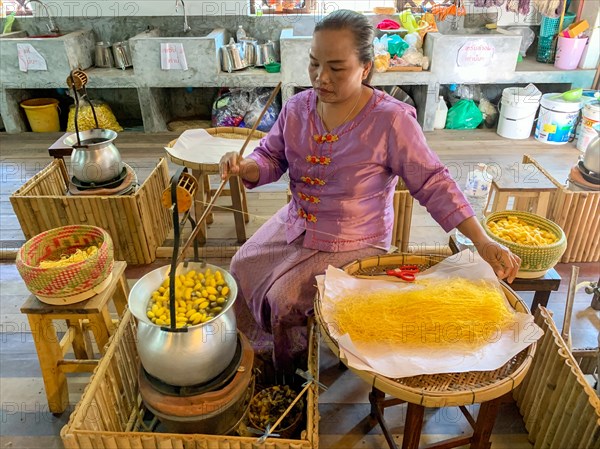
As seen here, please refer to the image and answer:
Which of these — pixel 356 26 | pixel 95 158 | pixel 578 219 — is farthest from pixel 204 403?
pixel 578 219

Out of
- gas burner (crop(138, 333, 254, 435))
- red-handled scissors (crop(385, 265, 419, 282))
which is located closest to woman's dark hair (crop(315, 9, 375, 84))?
red-handled scissors (crop(385, 265, 419, 282))

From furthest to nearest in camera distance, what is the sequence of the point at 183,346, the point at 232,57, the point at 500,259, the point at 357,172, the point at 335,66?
1. the point at 232,57
2. the point at 357,172
3. the point at 335,66
4. the point at 500,259
5. the point at 183,346

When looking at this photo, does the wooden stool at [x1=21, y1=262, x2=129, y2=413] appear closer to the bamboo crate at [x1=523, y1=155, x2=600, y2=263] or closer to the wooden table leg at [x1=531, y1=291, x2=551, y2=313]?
the wooden table leg at [x1=531, y1=291, x2=551, y2=313]

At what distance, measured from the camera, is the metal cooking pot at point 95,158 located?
2.53 meters

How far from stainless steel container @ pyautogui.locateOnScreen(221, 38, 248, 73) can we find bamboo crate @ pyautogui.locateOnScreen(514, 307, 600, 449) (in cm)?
376

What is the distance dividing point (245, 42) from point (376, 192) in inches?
138

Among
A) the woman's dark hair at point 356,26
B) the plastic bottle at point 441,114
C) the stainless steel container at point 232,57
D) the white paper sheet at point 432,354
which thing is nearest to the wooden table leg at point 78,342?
the white paper sheet at point 432,354

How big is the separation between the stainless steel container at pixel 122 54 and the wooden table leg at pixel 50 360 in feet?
12.2

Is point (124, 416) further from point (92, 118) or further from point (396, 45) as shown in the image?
point (396, 45)

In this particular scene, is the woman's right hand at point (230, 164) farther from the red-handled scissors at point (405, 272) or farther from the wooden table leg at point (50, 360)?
the wooden table leg at point (50, 360)

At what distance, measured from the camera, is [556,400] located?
1.73 meters

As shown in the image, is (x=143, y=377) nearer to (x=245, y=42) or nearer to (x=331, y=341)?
(x=331, y=341)

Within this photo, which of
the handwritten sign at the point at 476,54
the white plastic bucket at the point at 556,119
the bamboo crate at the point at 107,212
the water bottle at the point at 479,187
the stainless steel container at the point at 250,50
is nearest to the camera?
the bamboo crate at the point at 107,212

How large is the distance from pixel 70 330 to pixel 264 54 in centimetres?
354
